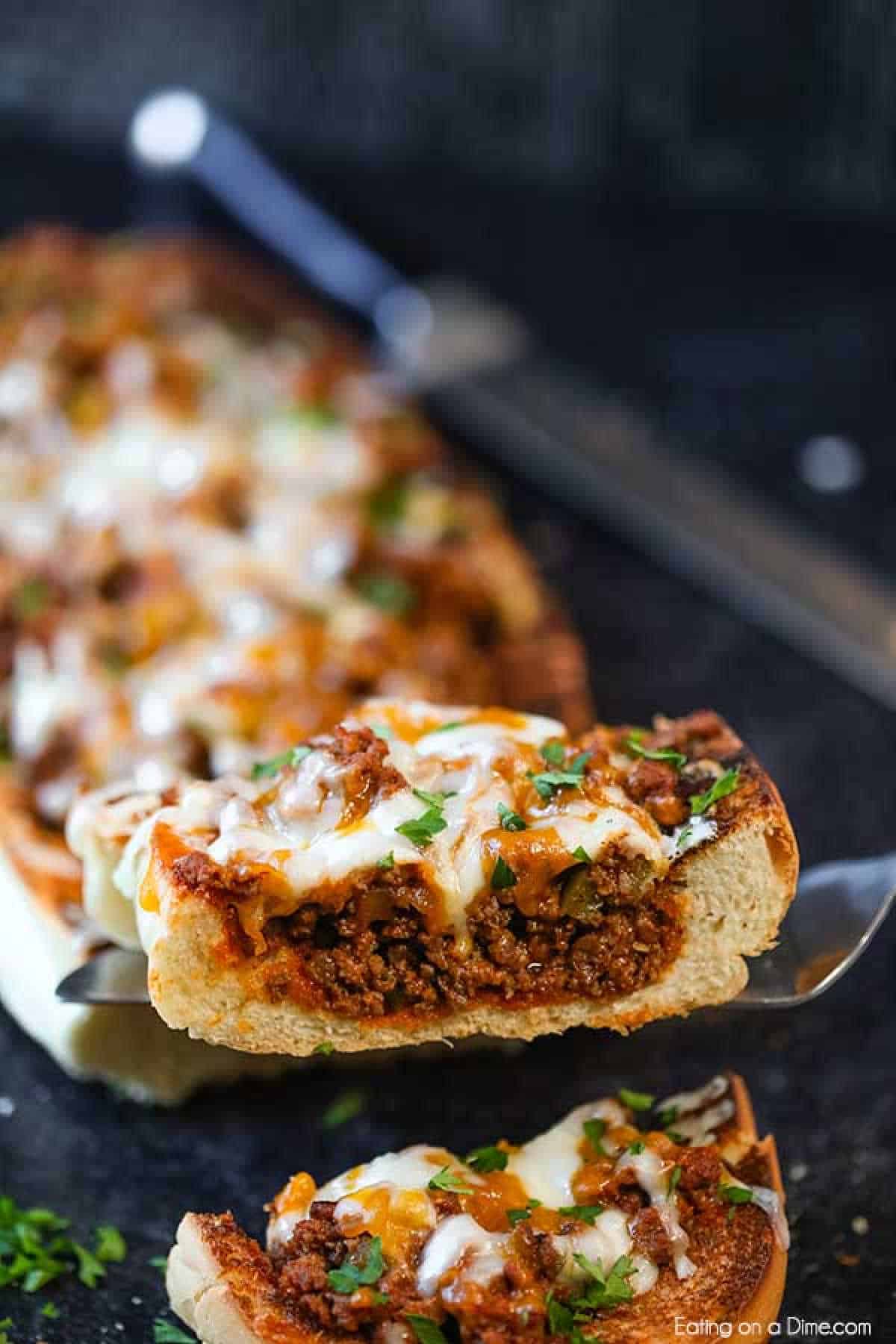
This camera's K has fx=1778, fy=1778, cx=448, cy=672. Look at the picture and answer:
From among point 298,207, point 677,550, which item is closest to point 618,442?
point 677,550

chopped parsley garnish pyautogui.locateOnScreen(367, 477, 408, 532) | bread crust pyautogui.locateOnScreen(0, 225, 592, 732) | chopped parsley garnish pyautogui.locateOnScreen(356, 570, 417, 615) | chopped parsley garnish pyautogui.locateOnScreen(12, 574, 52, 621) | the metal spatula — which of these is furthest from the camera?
chopped parsley garnish pyautogui.locateOnScreen(367, 477, 408, 532)

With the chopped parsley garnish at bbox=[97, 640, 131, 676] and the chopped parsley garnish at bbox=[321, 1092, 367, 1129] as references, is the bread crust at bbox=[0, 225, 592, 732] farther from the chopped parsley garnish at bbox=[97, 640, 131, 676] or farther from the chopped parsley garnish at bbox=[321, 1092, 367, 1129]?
the chopped parsley garnish at bbox=[321, 1092, 367, 1129]

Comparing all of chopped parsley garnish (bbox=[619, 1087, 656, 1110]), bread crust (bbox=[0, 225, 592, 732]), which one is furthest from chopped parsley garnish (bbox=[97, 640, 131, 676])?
chopped parsley garnish (bbox=[619, 1087, 656, 1110])

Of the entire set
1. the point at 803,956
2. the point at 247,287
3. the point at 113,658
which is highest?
the point at 247,287

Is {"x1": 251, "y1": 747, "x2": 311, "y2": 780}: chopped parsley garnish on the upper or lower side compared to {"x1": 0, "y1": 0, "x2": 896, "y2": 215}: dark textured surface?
upper

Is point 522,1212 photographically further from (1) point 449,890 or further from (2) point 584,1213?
(1) point 449,890

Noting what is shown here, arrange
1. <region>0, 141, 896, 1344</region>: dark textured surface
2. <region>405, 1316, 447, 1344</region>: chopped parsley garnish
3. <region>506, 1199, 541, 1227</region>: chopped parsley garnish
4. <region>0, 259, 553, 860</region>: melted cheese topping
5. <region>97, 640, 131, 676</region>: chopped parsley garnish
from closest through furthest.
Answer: <region>405, 1316, 447, 1344</region>: chopped parsley garnish → <region>506, 1199, 541, 1227</region>: chopped parsley garnish → <region>0, 141, 896, 1344</region>: dark textured surface → <region>0, 259, 553, 860</region>: melted cheese topping → <region>97, 640, 131, 676</region>: chopped parsley garnish

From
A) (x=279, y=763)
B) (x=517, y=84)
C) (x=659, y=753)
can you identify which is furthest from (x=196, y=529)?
(x=517, y=84)

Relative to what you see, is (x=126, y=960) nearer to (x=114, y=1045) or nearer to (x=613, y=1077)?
(x=114, y=1045)
